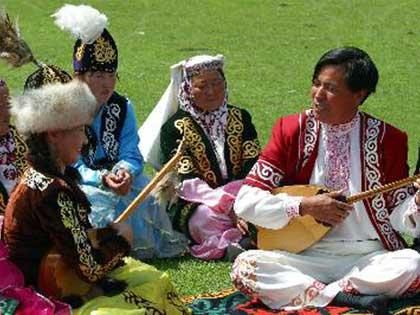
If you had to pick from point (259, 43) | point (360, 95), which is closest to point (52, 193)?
point (360, 95)

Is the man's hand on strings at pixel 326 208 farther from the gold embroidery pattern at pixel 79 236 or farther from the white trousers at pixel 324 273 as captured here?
the gold embroidery pattern at pixel 79 236

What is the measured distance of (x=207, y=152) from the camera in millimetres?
6621

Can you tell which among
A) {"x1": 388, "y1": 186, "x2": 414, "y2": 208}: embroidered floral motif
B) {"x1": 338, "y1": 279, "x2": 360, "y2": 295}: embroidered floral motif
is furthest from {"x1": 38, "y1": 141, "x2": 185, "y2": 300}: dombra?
{"x1": 388, "y1": 186, "x2": 414, "y2": 208}: embroidered floral motif

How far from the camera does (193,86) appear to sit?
6703 mm

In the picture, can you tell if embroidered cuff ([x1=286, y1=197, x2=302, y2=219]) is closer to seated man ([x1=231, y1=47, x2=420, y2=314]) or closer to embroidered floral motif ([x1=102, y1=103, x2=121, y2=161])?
seated man ([x1=231, y1=47, x2=420, y2=314])

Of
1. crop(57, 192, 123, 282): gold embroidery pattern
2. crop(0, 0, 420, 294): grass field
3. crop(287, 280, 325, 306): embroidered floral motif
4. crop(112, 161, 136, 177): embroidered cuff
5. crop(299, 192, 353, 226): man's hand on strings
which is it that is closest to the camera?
crop(57, 192, 123, 282): gold embroidery pattern

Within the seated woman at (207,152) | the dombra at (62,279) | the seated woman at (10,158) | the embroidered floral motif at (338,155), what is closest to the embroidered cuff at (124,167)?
the seated woman at (207,152)

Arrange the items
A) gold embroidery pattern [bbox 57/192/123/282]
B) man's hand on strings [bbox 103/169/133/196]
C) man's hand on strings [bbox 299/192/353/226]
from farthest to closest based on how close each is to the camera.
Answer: man's hand on strings [bbox 103/169/133/196]
man's hand on strings [bbox 299/192/353/226]
gold embroidery pattern [bbox 57/192/123/282]

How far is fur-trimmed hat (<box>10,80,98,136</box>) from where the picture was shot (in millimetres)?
4473

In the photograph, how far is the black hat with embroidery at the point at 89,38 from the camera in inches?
250

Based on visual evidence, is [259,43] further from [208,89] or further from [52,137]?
[52,137]

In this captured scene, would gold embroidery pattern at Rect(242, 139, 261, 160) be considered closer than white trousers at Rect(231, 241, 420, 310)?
No

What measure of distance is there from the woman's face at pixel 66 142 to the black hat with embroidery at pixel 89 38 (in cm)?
186

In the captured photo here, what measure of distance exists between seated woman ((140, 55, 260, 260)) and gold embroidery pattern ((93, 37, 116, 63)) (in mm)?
550
